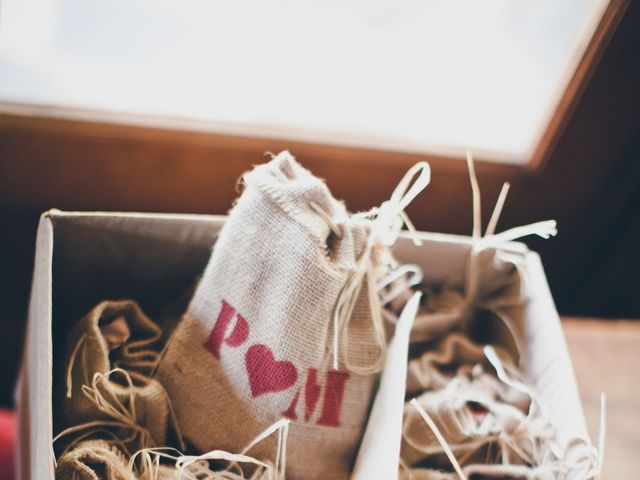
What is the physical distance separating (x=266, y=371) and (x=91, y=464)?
0.46 ft

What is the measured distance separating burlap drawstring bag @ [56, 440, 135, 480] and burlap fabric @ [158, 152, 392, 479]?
8 centimetres

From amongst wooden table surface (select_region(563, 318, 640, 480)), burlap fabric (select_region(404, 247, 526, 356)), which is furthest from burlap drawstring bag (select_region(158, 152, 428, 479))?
wooden table surface (select_region(563, 318, 640, 480))

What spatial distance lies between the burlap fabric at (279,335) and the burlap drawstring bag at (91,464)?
0.08 m

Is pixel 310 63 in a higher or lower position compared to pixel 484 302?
higher

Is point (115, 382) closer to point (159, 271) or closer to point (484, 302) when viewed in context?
point (159, 271)

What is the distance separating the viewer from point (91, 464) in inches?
18.4

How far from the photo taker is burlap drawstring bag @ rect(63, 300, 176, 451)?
0.50m

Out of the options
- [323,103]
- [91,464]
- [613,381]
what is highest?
[323,103]

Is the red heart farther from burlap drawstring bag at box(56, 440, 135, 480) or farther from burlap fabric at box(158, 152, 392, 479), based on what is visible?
burlap drawstring bag at box(56, 440, 135, 480)

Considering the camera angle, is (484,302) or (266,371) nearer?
(266,371)

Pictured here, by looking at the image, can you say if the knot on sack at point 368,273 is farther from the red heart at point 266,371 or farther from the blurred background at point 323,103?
the blurred background at point 323,103

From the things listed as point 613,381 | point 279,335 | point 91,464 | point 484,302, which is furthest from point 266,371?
point 613,381

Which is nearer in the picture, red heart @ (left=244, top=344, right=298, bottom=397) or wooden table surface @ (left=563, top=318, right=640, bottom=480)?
red heart @ (left=244, top=344, right=298, bottom=397)

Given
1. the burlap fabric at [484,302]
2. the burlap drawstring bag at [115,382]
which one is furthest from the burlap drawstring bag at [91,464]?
the burlap fabric at [484,302]
